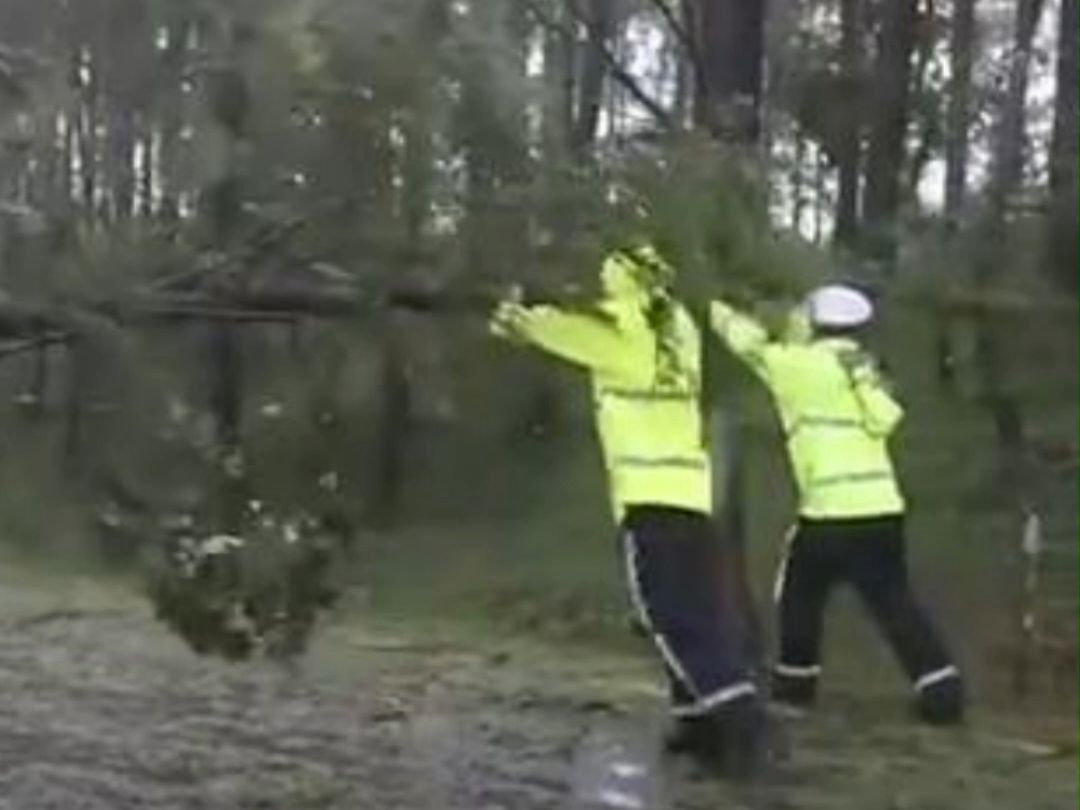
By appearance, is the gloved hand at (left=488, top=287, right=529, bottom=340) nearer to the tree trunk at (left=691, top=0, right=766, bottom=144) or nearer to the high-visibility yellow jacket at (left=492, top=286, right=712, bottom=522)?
the high-visibility yellow jacket at (left=492, top=286, right=712, bottom=522)

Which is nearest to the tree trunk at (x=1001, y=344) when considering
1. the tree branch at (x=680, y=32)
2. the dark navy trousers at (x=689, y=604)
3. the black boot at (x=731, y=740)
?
the dark navy trousers at (x=689, y=604)

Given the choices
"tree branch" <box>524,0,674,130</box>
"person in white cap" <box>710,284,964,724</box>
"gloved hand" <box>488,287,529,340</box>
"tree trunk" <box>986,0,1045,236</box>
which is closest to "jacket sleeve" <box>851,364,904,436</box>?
"person in white cap" <box>710,284,964,724</box>

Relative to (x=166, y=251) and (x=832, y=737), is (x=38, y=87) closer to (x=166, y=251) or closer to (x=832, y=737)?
(x=166, y=251)

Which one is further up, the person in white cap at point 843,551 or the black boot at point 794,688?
the person in white cap at point 843,551

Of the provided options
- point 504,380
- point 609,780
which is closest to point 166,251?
point 504,380

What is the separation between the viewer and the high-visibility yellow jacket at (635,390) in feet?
21.7

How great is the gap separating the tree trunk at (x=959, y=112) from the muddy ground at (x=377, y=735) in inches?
73.1

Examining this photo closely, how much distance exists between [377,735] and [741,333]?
3676 millimetres

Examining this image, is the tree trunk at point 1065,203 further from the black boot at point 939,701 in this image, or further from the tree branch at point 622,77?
the black boot at point 939,701

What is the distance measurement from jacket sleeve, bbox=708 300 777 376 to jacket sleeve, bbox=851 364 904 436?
396 millimetres

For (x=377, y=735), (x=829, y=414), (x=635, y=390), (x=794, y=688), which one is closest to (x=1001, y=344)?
(x=635, y=390)

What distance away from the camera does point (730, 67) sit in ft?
30.3

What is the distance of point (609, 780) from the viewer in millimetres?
8836

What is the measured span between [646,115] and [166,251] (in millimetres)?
1177
